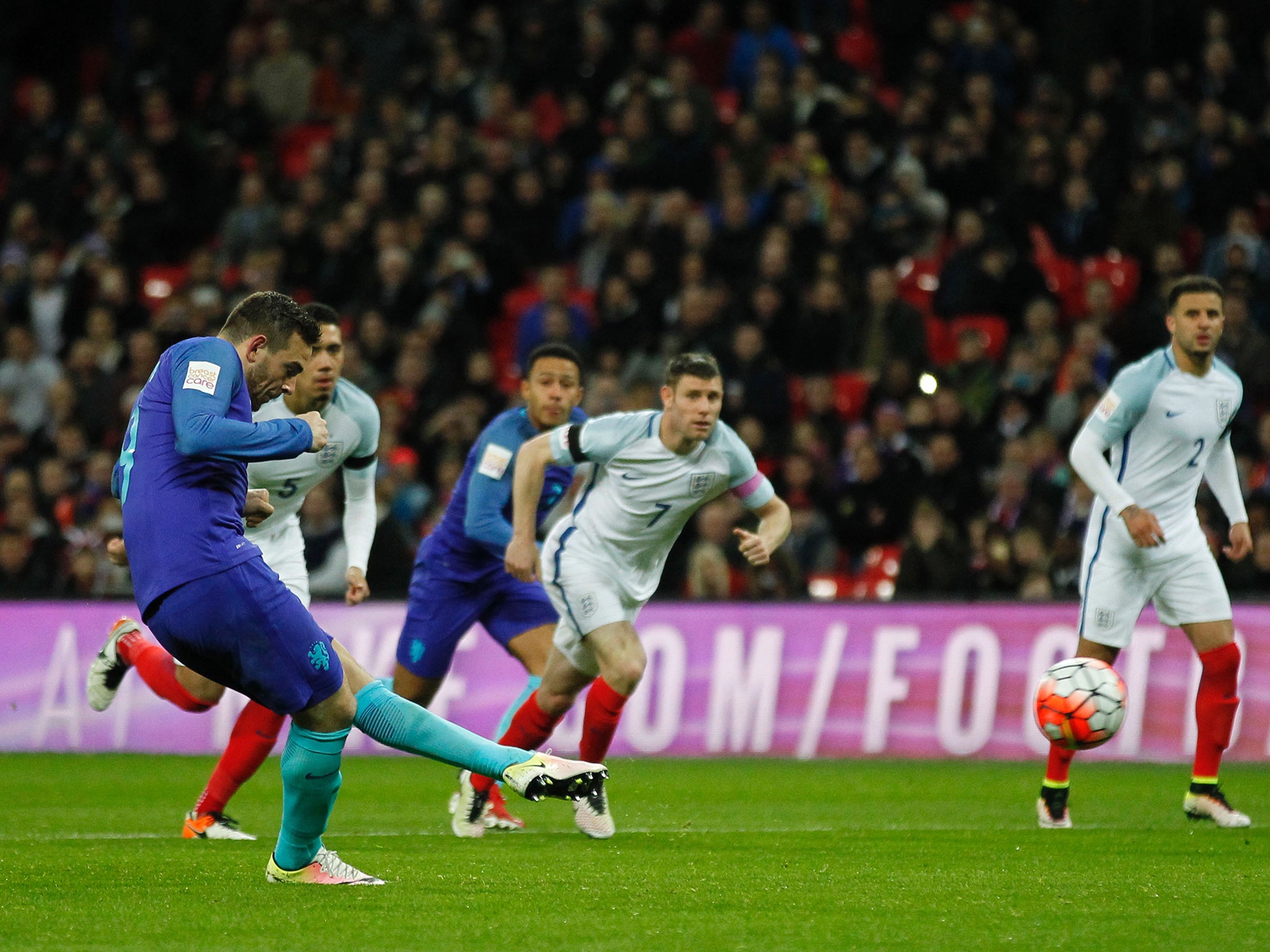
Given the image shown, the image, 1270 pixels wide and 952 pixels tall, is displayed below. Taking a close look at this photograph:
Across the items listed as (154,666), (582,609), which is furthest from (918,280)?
(154,666)

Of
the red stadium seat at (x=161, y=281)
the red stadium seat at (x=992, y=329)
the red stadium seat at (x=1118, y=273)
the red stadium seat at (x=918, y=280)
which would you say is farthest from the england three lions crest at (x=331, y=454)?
the red stadium seat at (x=161, y=281)

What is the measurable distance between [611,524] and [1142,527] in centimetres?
249

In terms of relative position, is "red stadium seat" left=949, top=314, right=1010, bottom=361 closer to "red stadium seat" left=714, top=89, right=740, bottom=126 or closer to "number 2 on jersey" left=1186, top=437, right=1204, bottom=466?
"red stadium seat" left=714, top=89, right=740, bottom=126

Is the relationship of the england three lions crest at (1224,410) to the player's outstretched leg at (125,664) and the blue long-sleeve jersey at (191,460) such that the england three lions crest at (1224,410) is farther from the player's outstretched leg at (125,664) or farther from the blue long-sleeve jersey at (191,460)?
the player's outstretched leg at (125,664)

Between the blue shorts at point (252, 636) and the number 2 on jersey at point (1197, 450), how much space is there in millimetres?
4817

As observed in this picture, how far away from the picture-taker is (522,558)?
26.7ft

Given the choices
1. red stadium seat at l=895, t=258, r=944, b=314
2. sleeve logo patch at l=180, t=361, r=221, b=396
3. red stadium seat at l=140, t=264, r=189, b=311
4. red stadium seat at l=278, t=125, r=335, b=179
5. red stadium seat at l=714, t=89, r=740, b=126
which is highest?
red stadium seat at l=714, t=89, r=740, b=126

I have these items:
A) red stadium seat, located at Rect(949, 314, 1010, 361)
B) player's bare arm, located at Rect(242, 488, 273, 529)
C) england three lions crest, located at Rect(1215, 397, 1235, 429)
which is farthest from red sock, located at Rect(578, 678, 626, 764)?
red stadium seat, located at Rect(949, 314, 1010, 361)

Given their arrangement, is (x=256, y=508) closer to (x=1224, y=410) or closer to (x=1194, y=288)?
(x=1194, y=288)

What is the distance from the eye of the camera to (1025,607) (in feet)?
43.0

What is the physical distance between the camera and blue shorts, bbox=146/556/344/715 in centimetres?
582

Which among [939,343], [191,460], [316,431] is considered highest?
[939,343]

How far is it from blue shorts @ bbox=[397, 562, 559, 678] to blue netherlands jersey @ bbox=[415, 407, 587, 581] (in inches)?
2.7

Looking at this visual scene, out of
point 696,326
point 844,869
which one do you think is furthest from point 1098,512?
point 696,326
